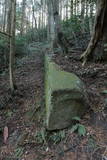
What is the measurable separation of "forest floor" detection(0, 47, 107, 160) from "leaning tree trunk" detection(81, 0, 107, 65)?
0.30 metres

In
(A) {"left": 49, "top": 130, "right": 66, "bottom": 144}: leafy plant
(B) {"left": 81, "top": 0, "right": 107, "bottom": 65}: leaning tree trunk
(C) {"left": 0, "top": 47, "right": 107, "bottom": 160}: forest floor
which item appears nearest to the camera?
(C) {"left": 0, "top": 47, "right": 107, "bottom": 160}: forest floor

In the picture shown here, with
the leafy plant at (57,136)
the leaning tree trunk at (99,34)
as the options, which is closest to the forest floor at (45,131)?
the leafy plant at (57,136)

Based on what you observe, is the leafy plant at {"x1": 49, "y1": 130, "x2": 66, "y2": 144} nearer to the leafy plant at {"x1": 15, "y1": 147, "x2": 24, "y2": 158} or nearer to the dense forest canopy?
the dense forest canopy

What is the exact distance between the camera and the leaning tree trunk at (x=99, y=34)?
4332mm

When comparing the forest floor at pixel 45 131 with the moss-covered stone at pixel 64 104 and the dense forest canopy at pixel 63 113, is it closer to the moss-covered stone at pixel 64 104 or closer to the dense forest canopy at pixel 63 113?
the dense forest canopy at pixel 63 113

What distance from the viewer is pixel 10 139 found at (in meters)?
3.27

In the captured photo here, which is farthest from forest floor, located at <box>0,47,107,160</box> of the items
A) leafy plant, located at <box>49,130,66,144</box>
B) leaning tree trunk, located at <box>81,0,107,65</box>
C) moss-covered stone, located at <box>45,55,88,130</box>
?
leaning tree trunk, located at <box>81,0,107,65</box>

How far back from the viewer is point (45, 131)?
2.95 meters

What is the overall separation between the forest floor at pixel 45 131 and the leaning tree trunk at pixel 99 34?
0.30 m

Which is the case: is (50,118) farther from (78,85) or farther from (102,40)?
(102,40)

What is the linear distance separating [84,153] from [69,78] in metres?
1.33

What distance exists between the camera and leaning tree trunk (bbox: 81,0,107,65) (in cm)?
433

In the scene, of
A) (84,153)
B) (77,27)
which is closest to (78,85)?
(84,153)

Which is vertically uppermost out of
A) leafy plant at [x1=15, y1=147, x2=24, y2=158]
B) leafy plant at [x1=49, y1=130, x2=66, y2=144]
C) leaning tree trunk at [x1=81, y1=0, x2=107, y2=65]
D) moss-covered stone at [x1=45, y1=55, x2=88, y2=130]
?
leaning tree trunk at [x1=81, y1=0, x2=107, y2=65]
